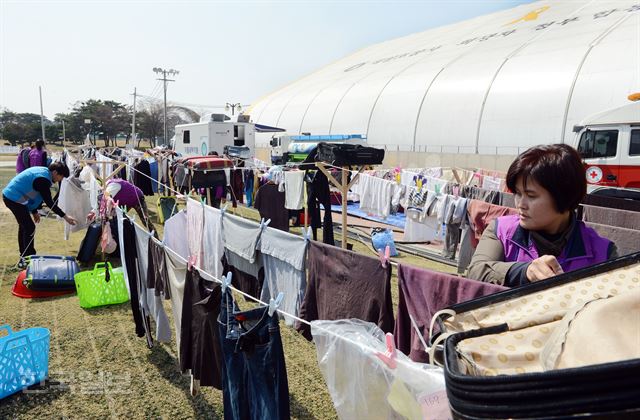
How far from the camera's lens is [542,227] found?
1762mm

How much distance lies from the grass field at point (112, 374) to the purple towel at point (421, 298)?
1.49 meters

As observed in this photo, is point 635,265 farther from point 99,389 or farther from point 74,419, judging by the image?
point 99,389

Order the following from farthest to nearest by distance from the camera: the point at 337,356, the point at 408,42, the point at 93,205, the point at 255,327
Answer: the point at 408,42
the point at 93,205
the point at 255,327
the point at 337,356

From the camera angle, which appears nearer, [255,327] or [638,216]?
[255,327]

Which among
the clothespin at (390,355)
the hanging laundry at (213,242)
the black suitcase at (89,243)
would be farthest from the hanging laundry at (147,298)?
the black suitcase at (89,243)

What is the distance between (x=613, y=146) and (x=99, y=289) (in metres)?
11.6

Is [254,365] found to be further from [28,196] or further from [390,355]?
[28,196]

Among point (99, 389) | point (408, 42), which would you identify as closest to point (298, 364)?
point (99, 389)

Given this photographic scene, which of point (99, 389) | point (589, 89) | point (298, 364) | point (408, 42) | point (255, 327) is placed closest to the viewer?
point (255, 327)

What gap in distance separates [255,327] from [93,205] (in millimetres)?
7654

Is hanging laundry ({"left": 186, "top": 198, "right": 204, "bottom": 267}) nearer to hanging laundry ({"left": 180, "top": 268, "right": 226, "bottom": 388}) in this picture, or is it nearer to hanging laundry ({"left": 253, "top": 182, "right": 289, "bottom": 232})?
hanging laundry ({"left": 180, "top": 268, "right": 226, "bottom": 388})

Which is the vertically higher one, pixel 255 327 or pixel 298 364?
pixel 255 327

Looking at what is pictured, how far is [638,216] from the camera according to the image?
436 cm

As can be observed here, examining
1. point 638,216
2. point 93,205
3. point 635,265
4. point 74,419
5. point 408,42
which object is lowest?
point 74,419
